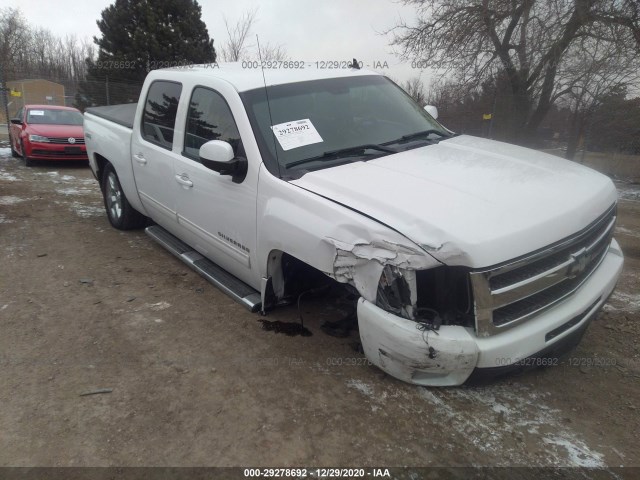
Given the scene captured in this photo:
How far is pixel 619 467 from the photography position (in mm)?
2258

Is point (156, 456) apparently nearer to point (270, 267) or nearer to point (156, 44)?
point (270, 267)

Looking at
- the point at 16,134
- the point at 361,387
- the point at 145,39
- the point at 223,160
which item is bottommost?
the point at 361,387

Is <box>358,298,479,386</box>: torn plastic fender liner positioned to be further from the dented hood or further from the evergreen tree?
the evergreen tree

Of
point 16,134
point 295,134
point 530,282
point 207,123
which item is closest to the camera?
point 530,282

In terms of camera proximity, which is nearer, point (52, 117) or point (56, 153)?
point (56, 153)

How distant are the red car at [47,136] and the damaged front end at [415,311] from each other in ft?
33.0

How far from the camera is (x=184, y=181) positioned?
388 centimetres

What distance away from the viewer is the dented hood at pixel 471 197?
224cm

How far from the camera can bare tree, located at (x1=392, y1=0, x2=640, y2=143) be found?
12.2 meters

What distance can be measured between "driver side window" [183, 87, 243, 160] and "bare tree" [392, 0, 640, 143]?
12187 millimetres

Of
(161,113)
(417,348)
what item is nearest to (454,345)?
(417,348)

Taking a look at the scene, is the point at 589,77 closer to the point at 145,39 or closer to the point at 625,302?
the point at 625,302

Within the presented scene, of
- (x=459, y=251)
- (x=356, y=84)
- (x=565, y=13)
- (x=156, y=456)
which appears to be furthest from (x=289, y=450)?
(x=565, y=13)

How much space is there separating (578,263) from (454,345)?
93cm
